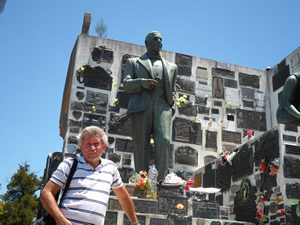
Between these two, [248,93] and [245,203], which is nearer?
[245,203]

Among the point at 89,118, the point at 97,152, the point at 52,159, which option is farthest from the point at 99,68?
the point at 97,152

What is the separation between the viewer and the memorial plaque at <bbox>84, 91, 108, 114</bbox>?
930cm

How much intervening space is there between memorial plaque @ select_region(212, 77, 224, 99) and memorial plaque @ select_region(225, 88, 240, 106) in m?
0.15

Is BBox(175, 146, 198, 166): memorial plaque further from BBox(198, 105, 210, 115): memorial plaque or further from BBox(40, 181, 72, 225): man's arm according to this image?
BBox(40, 181, 72, 225): man's arm

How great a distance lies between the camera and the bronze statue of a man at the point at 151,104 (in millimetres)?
5535

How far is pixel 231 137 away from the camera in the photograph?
1011cm

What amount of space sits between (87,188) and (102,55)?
7802 mm

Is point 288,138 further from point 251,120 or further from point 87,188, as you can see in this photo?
point 87,188

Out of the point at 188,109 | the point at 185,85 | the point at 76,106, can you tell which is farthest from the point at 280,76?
the point at 76,106

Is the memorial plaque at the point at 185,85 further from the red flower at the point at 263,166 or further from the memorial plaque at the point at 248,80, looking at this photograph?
the red flower at the point at 263,166

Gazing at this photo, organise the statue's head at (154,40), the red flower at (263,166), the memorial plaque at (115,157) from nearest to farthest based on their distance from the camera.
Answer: the statue's head at (154,40) < the red flower at (263,166) < the memorial plaque at (115,157)

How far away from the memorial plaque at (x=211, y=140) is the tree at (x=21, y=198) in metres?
9.55

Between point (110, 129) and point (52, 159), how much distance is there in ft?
5.20

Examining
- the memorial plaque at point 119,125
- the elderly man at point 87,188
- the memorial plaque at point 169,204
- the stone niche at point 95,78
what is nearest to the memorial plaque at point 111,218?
the memorial plaque at point 169,204
